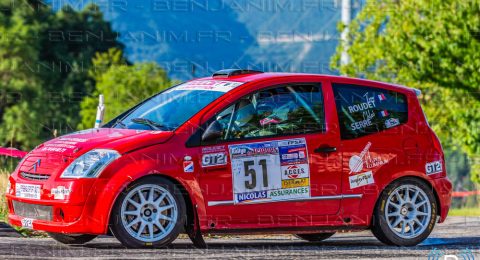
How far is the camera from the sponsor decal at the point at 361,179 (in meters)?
10.4

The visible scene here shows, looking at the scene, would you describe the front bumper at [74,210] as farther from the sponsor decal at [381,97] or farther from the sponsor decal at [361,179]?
the sponsor decal at [381,97]

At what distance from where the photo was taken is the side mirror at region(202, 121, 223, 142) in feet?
31.8

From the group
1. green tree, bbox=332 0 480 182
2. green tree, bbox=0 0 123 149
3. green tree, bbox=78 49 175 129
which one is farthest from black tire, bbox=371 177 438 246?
green tree, bbox=78 49 175 129

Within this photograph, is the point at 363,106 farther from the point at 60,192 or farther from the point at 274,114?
the point at 60,192

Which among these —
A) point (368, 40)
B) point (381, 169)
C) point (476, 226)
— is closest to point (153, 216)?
point (381, 169)

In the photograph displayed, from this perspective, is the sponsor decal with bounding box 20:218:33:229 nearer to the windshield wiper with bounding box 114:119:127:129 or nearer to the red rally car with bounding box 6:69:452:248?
the red rally car with bounding box 6:69:452:248

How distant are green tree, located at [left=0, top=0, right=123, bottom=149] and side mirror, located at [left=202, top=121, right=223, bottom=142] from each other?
6096 centimetres

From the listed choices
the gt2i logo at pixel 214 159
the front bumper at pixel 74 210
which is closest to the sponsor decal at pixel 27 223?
the front bumper at pixel 74 210

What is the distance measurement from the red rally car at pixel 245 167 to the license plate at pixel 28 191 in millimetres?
17

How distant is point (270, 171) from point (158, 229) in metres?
1.20

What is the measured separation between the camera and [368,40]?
40.6 metres

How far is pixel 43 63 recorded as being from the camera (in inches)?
3223

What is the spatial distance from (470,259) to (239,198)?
217 cm

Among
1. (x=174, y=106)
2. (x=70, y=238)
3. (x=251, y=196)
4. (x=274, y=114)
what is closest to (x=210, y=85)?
(x=174, y=106)
